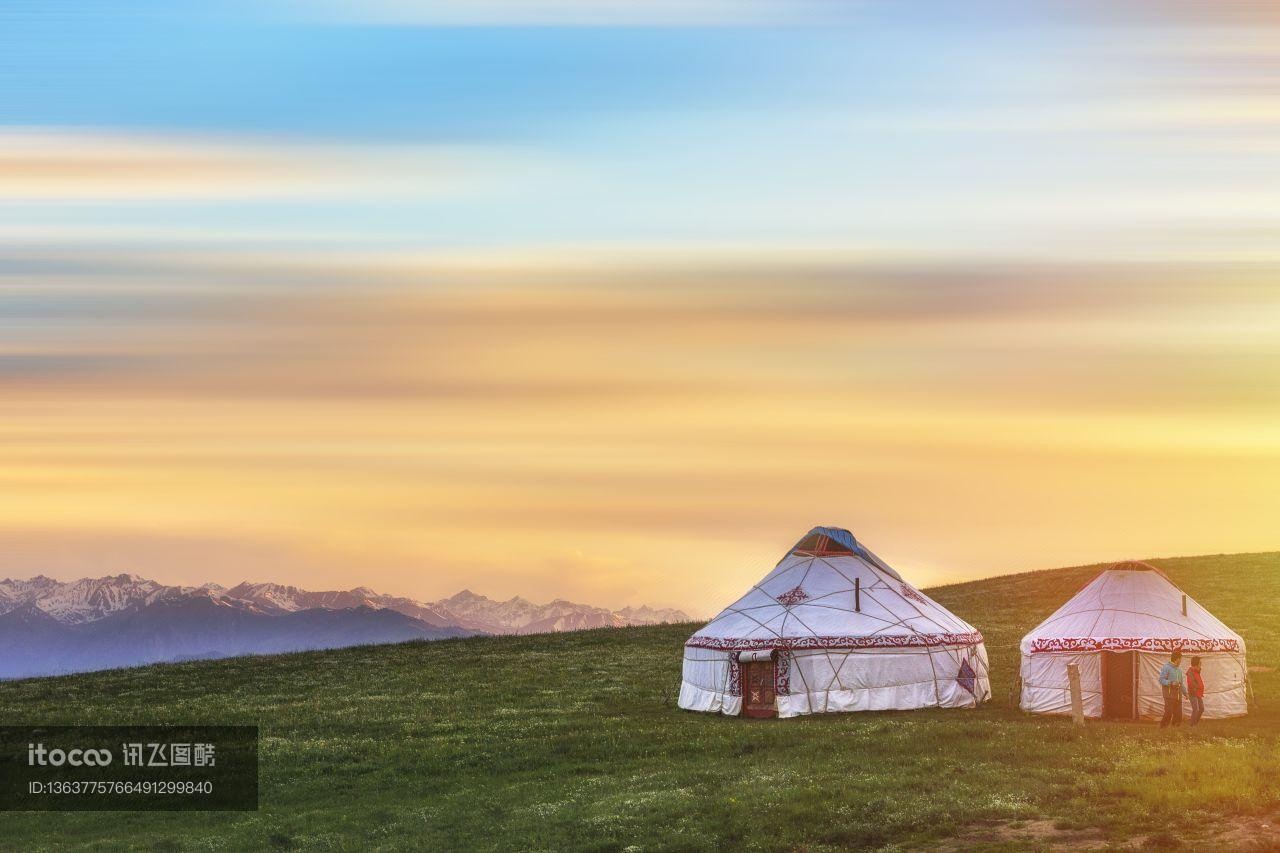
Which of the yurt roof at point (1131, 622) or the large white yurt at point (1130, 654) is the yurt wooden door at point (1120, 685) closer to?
the large white yurt at point (1130, 654)

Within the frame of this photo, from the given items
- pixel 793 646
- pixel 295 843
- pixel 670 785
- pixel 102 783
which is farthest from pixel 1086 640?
pixel 102 783

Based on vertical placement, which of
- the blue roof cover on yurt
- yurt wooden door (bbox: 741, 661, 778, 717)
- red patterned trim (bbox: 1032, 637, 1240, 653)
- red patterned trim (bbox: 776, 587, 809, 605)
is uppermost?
the blue roof cover on yurt

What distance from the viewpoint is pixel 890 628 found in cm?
4525

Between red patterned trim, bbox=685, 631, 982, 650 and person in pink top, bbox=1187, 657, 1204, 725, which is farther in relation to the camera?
red patterned trim, bbox=685, 631, 982, 650

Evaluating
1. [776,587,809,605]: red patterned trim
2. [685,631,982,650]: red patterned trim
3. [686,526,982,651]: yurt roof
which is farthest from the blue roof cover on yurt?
[685,631,982,650]: red patterned trim

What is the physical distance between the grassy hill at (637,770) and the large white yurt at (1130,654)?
151 centimetres

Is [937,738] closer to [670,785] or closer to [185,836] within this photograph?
[670,785]

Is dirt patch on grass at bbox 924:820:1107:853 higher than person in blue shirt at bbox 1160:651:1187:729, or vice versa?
person in blue shirt at bbox 1160:651:1187:729

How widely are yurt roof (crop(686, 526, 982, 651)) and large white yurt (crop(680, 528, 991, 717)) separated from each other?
42 mm

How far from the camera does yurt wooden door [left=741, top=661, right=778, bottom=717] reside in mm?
44969

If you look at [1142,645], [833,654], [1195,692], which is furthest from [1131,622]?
[833,654]

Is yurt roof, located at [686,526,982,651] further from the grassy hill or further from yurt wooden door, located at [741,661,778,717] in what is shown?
the grassy hill

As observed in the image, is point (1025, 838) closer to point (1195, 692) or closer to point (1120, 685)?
point (1195, 692)

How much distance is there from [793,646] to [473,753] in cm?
1063
